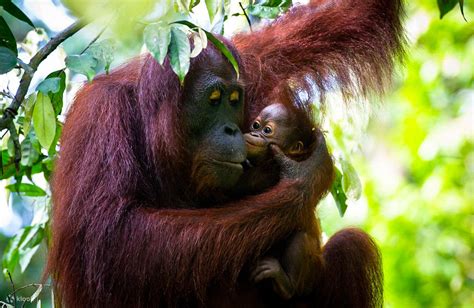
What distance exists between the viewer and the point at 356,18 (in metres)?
4.30

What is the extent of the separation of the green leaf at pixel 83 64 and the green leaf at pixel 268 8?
1.22m

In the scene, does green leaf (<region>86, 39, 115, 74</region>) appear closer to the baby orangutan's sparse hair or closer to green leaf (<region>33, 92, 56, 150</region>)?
green leaf (<region>33, 92, 56, 150</region>)

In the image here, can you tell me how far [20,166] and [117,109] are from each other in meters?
0.78

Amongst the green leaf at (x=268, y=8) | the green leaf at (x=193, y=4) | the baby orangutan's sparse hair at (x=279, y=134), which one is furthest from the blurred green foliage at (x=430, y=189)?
the green leaf at (x=193, y=4)

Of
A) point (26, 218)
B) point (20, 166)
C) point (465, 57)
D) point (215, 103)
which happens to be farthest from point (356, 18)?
point (465, 57)

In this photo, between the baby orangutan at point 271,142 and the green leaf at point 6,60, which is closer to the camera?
the green leaf at point 6,60

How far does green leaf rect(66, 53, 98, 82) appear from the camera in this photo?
298cm

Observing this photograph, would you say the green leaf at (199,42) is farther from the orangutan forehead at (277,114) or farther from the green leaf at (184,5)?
the orangutan forehead at (277,114)

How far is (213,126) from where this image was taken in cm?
355

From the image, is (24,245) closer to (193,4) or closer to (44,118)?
(44,118)

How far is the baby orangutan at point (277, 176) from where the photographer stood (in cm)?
350

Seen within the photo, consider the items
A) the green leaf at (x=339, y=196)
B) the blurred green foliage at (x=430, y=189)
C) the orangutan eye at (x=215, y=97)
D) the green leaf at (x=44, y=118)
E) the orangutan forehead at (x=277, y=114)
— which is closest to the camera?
the green leaf at (x=44, y=118)

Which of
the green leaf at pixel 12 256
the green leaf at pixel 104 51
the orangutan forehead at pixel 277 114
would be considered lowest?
the green leaf at pixel 12 256

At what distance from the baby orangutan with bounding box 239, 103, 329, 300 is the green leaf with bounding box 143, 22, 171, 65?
102 cm
